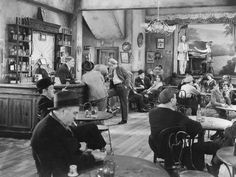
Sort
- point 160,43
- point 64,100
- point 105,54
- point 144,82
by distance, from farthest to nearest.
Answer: point 160,43 → point 105,54 → point 144,82 → point 64,100

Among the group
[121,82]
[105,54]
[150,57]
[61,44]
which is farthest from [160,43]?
[121,82]

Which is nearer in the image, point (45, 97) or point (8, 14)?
point (45, 97)

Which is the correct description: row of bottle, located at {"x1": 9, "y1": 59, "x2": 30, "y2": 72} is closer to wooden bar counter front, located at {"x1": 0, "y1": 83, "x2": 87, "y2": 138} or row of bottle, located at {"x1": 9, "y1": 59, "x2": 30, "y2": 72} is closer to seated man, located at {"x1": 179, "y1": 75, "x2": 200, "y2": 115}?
wooden bar counter front, located at {"x1": 0, "y1": 83, "x2": 87, "y2": 138}

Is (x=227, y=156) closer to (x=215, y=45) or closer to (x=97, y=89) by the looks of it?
(x=97, y=89)

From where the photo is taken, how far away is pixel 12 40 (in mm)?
8664

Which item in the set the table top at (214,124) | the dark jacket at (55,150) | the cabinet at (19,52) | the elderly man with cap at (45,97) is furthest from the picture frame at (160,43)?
the dark jacket at (55,150)

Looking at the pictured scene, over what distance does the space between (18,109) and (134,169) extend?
5.15 meters

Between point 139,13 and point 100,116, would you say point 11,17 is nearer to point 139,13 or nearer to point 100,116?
point 100,116

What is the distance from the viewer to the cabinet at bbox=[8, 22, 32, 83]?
869 cm

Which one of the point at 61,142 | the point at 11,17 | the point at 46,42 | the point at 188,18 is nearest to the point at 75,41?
the point at 46,42

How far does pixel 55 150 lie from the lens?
256 cm

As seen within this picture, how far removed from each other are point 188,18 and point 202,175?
13.0m

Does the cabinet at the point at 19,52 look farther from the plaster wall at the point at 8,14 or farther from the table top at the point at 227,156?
the table top at the point at 227,156

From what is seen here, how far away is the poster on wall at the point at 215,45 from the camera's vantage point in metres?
14.9
